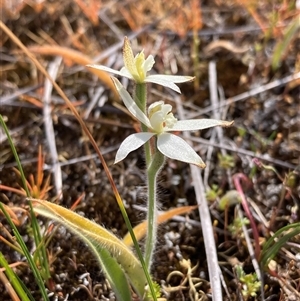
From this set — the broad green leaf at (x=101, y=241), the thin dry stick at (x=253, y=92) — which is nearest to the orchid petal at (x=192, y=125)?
the broad green leaf at (x=101, y=241)

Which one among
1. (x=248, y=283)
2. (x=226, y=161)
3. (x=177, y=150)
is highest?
(x=177, y=150)

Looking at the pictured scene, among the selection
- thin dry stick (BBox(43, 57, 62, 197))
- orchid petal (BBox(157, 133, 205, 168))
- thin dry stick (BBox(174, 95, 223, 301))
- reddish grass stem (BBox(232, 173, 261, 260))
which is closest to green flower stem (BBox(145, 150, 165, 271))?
orchid petal (BBox(157, 133, 205, 168))

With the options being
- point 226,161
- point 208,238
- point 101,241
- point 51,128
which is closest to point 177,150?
point 101,241

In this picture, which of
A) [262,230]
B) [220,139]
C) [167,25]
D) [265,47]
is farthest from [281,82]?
[262,230]

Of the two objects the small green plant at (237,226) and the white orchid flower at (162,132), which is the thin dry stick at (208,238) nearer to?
the small green plant at (237,226)

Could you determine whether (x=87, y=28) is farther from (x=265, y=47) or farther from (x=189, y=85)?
(x=265, y=47)

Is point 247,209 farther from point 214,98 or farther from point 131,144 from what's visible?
point 214,98

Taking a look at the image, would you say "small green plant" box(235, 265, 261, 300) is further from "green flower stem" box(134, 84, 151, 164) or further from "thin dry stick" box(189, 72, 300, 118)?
"thin dry stick" box(189, 72, 300, 118)
